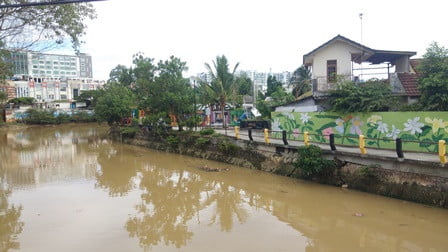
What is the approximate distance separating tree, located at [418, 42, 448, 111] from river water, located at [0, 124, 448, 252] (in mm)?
Answer: 4003

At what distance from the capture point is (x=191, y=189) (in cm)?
1277

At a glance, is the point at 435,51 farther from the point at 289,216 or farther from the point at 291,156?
the point at 289,216

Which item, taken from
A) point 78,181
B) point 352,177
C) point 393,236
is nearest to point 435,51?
point 352,177

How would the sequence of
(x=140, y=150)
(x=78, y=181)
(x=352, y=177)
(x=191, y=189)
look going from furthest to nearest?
(x=140, y=150), (x=78, y=181), (x=191, y=189), (x=352, y=177)

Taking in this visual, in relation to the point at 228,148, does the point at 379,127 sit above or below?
above

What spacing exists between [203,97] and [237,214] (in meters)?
18.0

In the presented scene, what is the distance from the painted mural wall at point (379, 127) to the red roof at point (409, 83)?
3.73m

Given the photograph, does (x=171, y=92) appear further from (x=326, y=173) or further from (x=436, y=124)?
(x=436, y=124)

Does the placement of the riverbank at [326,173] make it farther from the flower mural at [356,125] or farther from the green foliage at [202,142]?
the flower mural at [356,125]

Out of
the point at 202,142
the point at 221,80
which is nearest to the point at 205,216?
the point at 202,142

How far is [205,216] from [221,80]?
1734 centimetres

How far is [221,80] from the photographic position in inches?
1013

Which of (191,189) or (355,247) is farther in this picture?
(191,189)

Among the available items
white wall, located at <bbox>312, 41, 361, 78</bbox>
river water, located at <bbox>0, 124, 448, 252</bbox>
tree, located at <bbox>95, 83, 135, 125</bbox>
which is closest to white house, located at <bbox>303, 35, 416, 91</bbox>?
white wall, located at <bbox>312, 41, 361, 78</bbox>
